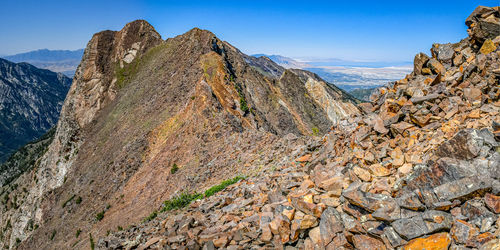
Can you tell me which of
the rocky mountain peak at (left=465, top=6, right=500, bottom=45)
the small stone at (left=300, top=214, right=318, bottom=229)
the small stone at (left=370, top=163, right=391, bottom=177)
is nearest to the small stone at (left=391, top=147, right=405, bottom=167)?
the small stone at (left=370, top=163, right=391, bottom=177)

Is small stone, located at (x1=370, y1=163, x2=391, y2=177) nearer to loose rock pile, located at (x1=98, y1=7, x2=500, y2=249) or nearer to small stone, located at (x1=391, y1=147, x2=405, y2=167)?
loose rock pile, located at (x1=98, y1=7, x2=500, y2=249)

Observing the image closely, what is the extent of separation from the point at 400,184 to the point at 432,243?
1.98 m

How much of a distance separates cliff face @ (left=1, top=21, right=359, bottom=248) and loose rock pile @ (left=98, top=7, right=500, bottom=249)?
8.38 metres

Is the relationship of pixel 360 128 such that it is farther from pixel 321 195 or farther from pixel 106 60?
pixel 106 60

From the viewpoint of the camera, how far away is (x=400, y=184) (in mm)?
8602

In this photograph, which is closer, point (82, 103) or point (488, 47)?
point (488, 47)

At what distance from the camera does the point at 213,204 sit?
13.8 m

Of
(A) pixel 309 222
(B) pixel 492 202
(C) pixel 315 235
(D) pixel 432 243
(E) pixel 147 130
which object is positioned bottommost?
(E) pixel 147 130

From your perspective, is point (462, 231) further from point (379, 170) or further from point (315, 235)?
point (315, 235)

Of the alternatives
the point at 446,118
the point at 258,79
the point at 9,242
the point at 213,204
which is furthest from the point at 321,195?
the point at 9,242

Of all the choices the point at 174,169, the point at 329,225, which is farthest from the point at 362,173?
the point at 174,169

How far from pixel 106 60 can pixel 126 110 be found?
80.2ft

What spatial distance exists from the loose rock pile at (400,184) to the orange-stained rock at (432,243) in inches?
0.9

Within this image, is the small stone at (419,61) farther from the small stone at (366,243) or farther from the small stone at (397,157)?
the small stone at (366,243)
